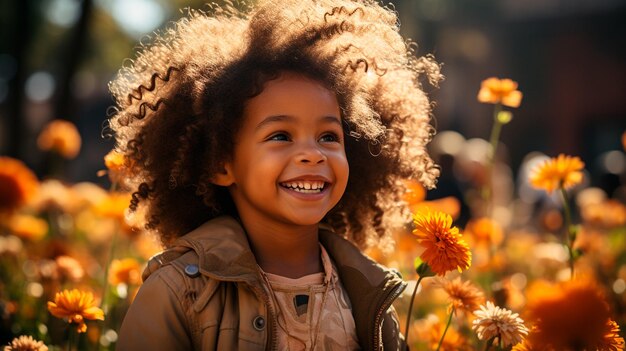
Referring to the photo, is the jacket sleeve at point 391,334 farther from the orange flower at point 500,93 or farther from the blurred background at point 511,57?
the blurred background at point 511,57

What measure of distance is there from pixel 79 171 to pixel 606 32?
61.2 feet

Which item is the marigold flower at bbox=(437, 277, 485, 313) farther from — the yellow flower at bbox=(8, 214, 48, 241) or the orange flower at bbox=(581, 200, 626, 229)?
the orange flower at bbox=(581, 200, 626, 229)

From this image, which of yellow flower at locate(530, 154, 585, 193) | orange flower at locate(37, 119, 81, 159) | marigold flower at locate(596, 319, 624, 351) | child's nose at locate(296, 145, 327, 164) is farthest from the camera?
orange flower at locate(37, 119, 81, 159)

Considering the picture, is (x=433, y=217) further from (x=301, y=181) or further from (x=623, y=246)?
(x=623, y=246)

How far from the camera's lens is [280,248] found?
8.52ft

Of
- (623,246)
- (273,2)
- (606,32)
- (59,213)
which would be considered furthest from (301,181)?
(606,32)

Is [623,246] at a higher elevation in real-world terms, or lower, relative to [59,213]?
higher

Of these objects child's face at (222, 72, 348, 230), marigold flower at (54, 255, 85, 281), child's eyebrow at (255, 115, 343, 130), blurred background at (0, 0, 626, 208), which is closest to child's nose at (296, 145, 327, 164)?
child's face at (222, 72, 348, 230)

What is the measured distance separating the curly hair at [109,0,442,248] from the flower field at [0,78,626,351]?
161 millimetres

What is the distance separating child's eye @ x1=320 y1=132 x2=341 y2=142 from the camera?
2562mm

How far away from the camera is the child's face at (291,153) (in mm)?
2439

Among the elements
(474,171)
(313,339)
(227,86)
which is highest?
(474,171)

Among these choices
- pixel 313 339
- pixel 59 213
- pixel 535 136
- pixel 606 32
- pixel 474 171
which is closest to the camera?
pixel 313 339

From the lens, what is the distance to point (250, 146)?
99.3 inches
